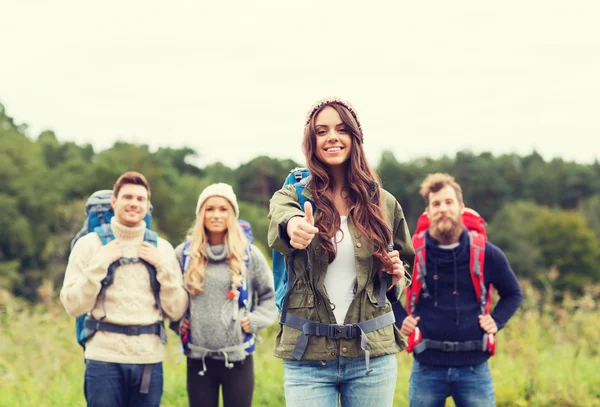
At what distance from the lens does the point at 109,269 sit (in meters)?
4.65

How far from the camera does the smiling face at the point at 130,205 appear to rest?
188 inches

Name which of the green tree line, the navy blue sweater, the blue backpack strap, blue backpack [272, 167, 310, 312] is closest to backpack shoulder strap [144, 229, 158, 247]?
the blue backpack strap

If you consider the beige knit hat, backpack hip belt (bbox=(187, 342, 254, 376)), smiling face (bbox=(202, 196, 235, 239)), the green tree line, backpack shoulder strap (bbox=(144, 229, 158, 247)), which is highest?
the green tree line

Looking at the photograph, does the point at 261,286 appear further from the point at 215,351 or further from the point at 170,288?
the point at 170,288

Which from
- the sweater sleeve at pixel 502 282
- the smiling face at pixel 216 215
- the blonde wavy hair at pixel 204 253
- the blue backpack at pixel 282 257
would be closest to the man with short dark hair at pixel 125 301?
the blonde wavy hair at pixel 204 253

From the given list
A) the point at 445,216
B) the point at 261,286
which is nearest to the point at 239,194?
the point at 261,286

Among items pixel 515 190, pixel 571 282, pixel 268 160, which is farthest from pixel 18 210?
pixel 515 190

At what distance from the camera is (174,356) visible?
817cm

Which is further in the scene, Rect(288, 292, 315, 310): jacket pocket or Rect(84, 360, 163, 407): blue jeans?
Rect(84, 360, 163, 407): blue jeans

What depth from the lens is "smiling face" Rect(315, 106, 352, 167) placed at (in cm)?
320

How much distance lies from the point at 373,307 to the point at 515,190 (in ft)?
287

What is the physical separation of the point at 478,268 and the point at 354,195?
1.66 meters

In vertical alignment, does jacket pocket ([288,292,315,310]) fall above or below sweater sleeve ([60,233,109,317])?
below

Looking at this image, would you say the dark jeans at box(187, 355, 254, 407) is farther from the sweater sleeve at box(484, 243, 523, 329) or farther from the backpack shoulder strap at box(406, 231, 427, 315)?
the sweater sleeve at box(484, 243, 523, 329)
